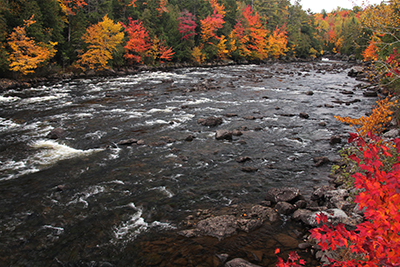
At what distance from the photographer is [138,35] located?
44.6 metres

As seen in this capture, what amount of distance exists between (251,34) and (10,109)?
194 ft

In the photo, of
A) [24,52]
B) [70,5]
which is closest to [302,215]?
[24,52]

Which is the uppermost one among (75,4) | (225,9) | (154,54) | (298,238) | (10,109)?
(225,9)

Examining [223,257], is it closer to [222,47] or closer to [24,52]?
[24,52]

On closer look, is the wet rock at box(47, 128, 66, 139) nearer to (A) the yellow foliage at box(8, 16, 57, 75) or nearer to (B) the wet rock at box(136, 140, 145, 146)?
(B) the wet rock at box(136, 140, 145, 146)

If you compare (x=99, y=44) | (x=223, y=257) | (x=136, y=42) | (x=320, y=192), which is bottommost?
(x=223, y=257)

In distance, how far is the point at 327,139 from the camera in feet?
39.2

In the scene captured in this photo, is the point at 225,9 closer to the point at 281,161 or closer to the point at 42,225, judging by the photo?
the point at 281,161

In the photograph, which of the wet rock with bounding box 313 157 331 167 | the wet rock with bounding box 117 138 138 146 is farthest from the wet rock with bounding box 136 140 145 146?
the wet rock with bounding box 313 157 331 167

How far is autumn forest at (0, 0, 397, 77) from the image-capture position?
88.3ft

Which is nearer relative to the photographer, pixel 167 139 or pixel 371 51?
pixel 167 139

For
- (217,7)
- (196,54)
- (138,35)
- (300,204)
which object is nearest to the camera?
(300,204)

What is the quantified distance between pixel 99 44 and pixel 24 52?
11357 millimetres

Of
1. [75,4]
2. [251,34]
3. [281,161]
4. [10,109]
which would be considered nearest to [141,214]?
[281,161]
